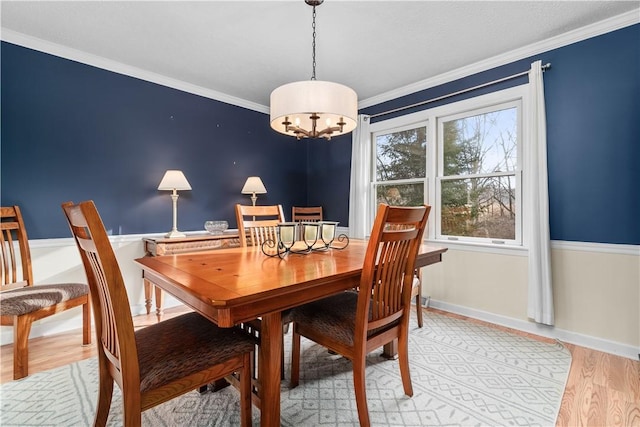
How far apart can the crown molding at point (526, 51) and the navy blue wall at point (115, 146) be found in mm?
1918

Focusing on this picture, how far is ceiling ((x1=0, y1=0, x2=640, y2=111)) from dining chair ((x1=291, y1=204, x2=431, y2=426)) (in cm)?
165

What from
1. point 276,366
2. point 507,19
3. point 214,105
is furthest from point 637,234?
point 214,105

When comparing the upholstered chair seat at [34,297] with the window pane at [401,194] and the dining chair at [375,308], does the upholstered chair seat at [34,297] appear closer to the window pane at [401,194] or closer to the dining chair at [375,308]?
the dining chair at [375,308]

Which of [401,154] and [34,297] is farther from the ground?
[401,154]

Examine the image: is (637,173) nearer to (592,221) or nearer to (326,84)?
(592,221)

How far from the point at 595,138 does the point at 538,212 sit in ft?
2.21

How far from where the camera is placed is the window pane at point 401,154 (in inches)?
134

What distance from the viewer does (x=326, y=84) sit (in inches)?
69.4

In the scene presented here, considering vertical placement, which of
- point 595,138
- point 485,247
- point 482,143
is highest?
point 482,143

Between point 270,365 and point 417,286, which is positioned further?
point 417,286

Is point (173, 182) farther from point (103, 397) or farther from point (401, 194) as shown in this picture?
point (401, 194)

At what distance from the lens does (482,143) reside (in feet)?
9.72

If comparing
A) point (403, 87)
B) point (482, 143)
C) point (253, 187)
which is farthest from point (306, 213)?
point (482, 143)

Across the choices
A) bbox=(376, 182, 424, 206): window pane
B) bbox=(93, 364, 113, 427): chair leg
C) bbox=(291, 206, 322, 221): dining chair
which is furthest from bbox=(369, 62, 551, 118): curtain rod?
bbox=(93, 364, 113, 427): chair leg
